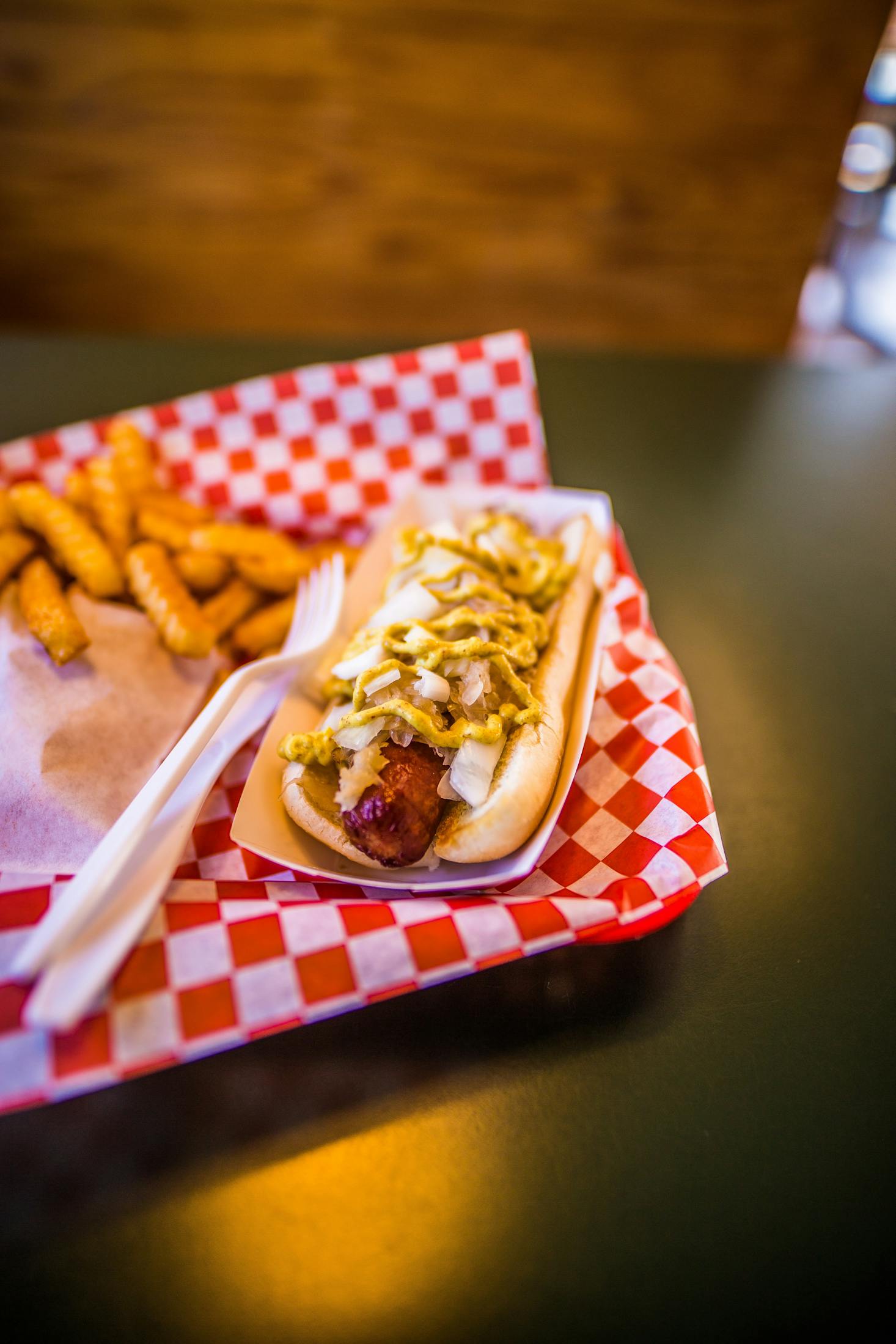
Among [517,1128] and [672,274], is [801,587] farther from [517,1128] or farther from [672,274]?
[672,274]

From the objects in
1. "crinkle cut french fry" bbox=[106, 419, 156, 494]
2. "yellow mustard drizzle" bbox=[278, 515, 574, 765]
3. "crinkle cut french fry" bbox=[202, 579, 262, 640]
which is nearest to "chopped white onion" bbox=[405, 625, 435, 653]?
"yellow mustard drizzle" bbox=[278, 515, 574, 765]

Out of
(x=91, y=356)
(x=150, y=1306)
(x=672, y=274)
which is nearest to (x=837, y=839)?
(x=150, y=1306)

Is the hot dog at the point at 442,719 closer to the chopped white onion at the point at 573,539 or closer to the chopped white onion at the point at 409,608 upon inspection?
the chopped white onion at the point at 409,608

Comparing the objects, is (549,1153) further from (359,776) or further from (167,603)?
(167,603)

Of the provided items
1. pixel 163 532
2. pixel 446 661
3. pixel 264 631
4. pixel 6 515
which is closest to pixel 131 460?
pixel 163 532

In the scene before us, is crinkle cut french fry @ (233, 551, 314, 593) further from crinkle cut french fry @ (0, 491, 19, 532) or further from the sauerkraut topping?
crinkle cut french fry @ (0, 491, 19, 532)
